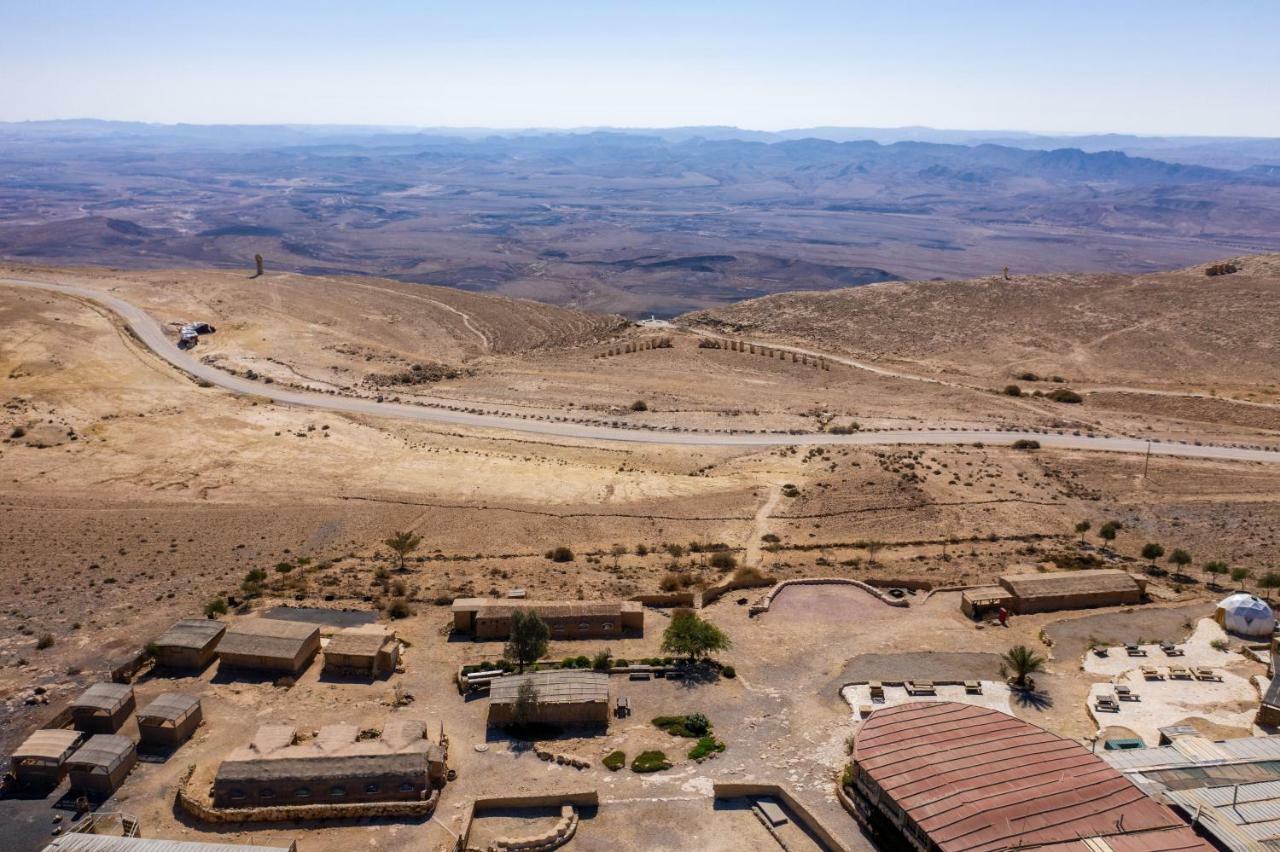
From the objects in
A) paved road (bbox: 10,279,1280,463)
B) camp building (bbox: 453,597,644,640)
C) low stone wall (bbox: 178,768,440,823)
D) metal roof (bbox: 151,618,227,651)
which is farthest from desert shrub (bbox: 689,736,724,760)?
paved road (bbox: 10,279,1280,463)

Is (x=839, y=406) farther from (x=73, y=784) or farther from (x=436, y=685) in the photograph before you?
(x=73, y=784)

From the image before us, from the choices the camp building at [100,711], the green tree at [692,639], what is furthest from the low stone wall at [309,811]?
the green tree at [692,639]

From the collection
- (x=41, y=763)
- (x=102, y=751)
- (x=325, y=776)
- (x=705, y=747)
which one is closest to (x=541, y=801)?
(x=705, y=747)

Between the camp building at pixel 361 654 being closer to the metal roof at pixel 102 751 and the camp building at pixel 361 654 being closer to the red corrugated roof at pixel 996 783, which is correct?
the metal roof at pixel 102 751

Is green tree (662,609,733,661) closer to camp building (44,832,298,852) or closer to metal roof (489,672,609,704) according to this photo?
metal roof (489,672,609,704)

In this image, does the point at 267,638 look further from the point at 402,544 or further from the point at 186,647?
the point at 402,544

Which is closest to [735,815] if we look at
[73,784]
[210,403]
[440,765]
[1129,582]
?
[440,765]

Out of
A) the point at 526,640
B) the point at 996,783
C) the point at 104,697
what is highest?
the point at 996,783
